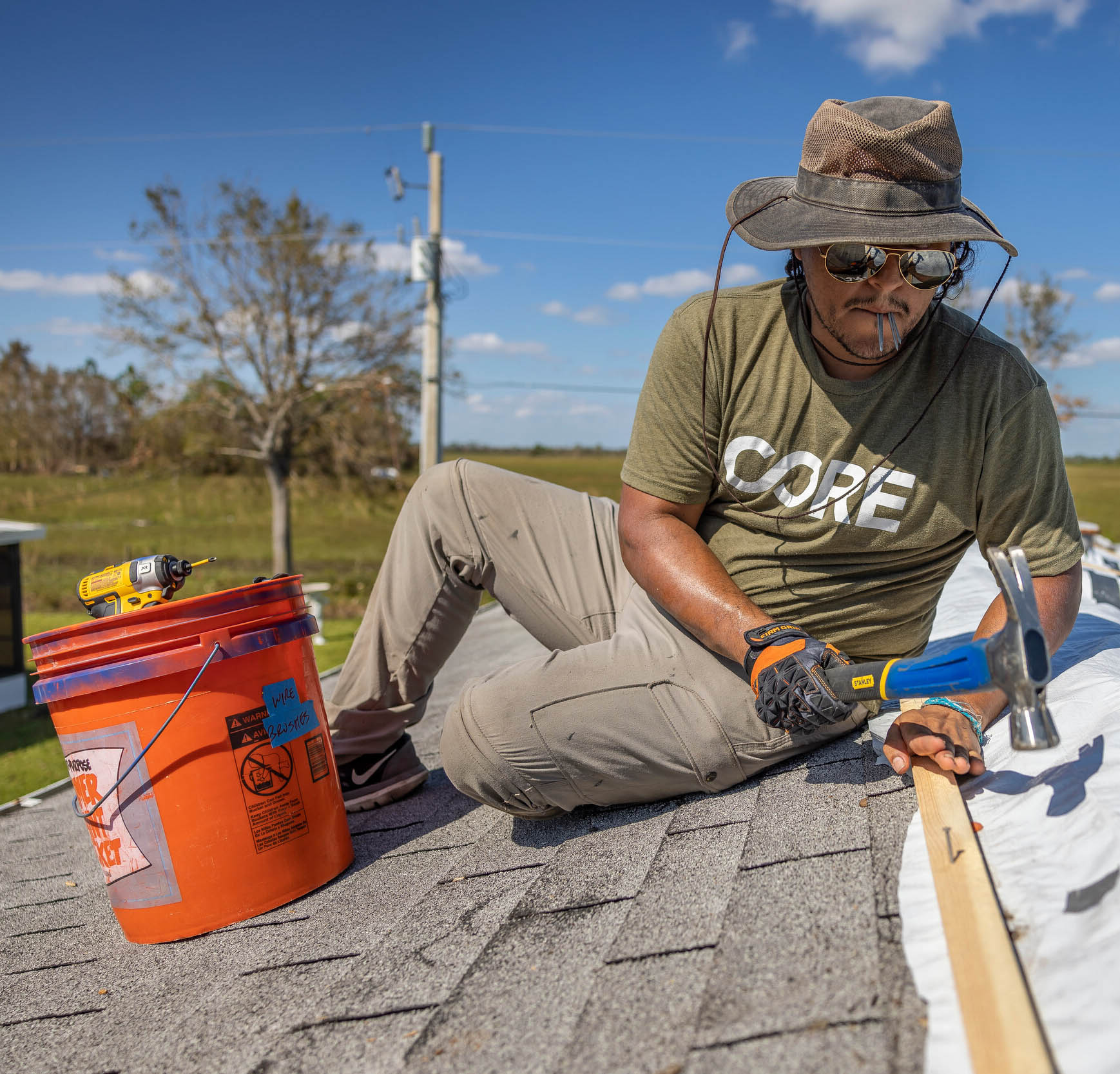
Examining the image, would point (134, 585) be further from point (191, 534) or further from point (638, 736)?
point (191, 534)

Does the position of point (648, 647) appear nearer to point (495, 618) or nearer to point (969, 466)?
point (969, 466)

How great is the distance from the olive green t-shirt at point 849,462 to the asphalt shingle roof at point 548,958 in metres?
0.36

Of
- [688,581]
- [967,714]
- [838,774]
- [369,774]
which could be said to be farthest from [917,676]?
[369,774]

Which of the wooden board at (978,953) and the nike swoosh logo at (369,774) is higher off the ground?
the wooden board at (978,953)

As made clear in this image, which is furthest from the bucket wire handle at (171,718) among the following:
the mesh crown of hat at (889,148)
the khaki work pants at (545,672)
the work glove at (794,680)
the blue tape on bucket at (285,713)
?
the mesh crown of hat at (889,148)

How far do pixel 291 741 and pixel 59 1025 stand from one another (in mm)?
609

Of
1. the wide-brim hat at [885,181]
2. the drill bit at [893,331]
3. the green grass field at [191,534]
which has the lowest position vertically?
the green grass field at [191,534]

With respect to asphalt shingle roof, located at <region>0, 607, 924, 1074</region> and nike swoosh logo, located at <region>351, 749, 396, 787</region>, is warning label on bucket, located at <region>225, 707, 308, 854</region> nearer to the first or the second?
asphalt shingle roof, located at <region>0, 607, 924, 1074</region>

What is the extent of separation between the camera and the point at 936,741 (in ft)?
4.74

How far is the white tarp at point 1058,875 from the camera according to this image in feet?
2.89

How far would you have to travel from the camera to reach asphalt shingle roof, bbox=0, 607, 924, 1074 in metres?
1.00

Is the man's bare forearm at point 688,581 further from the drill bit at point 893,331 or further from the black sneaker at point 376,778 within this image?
the black sneaker at point 376,778

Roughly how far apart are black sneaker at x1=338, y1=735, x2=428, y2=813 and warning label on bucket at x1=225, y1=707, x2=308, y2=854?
1.57 feet

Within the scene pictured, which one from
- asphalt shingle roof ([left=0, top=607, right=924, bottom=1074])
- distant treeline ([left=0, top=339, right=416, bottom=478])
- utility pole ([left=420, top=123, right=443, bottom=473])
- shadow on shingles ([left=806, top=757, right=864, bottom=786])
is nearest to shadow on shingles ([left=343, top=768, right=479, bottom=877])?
asphalt shingle roof ([left=0, top=607, right=924, bottom=1074])
